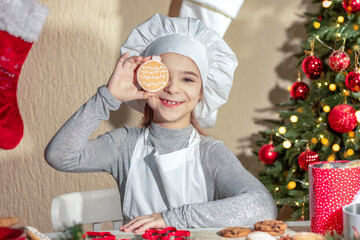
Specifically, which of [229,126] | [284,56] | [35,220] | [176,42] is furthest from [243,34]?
[35,220]

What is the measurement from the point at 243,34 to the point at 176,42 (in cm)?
115

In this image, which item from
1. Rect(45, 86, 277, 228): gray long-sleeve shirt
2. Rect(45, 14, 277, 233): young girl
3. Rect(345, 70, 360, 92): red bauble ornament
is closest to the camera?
Rect(45, 86, 277, 228): gray long-sleeve shirt

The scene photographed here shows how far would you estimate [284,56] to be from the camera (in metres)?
2.58

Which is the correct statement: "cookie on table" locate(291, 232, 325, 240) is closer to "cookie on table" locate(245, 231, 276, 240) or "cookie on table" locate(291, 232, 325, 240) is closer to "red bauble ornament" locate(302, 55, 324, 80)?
"cookie on table" locate(245, 231, 276, 240)

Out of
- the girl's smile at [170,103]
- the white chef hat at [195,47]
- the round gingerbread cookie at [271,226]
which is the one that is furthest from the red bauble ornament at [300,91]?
the round gingerbread cookie at [271,226]

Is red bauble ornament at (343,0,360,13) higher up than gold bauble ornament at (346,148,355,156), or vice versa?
red bauble ornament at (343,0,360,13)

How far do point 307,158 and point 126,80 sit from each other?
929 millimetres

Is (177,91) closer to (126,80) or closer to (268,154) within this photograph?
(126,80)

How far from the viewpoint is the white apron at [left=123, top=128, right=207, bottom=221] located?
1.47 m

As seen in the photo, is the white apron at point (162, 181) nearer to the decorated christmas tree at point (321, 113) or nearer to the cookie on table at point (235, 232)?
the cookie on table at point (235, 232)

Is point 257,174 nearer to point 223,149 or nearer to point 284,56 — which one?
point 284,56

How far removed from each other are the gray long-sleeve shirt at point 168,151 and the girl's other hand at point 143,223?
20mm

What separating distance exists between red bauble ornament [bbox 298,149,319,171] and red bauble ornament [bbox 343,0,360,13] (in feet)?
1.97

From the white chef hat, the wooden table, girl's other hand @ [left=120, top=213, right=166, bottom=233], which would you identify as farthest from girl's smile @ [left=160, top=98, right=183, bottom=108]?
the wooden table
